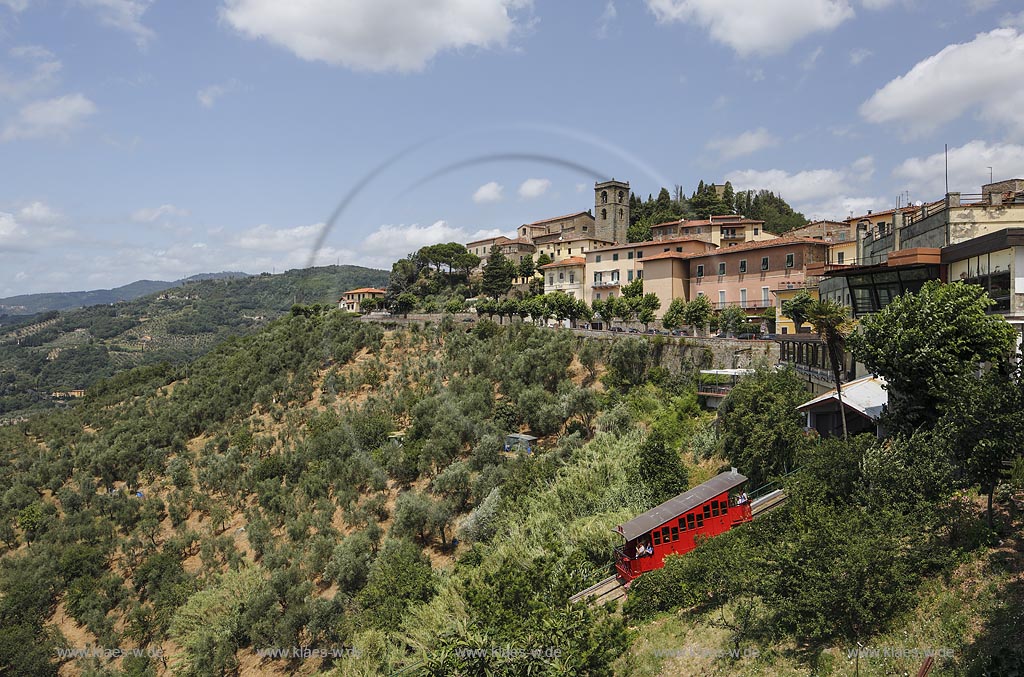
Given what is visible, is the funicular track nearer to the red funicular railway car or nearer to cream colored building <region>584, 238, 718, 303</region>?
the red funicular railway car

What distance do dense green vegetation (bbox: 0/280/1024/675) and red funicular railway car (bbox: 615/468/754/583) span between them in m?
1.48

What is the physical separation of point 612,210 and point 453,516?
2513 inches

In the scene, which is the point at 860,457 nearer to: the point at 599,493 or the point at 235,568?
the point at 599,493

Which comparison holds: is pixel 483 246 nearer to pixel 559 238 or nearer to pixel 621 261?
pixel 559 238

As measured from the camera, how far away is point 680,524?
2058cm

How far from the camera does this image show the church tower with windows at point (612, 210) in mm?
86062

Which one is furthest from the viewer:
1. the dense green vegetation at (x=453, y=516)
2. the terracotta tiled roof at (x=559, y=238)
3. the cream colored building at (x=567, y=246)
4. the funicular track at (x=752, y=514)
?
the terracotta tiled roof at (x=559, y=238)

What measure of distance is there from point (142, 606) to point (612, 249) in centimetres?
5077

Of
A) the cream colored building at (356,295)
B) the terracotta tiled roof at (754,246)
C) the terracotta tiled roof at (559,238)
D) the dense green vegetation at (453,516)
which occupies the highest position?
the terracotta tiled roof at (559,238)

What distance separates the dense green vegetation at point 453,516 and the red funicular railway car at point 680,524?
148 centimetres

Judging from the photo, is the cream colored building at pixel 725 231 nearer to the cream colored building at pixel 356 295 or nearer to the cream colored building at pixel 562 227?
the cream colored building at pixel 562 227

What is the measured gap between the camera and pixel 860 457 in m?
16.9

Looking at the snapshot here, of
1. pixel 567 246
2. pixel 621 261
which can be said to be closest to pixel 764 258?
pixel 621 261

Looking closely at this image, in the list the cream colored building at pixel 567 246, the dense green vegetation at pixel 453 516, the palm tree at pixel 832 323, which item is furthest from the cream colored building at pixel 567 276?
the palm tree at pixel 832 323
